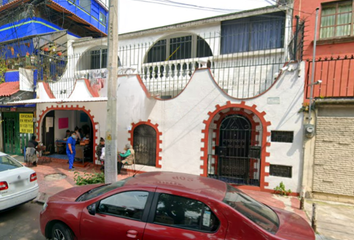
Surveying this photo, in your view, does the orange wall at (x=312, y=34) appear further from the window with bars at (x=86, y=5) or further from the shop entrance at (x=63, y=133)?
the window with bars at (x=86, y=5)

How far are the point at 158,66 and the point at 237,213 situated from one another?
21.6 ft

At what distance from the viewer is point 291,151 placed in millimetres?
5516

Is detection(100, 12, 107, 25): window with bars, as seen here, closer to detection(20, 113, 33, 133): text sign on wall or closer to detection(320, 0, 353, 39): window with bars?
detection(20, 113, 33, 133): text sign on wall

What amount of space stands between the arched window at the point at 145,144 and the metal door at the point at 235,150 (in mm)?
2542

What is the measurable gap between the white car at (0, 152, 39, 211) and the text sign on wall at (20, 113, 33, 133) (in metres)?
5.40

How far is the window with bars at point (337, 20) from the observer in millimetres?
7172

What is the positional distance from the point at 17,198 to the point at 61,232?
2.04 meters

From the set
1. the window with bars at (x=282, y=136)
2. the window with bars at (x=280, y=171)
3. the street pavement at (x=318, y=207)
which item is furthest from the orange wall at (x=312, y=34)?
the street pavement at (x=318, y=207)

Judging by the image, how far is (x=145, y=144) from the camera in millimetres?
7285

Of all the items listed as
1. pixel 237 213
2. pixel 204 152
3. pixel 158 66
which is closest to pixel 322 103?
pixel 204 152

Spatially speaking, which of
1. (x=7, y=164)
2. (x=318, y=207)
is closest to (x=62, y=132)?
(x=7, y=164)

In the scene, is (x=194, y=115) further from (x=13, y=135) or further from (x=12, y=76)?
(x=12, y=76)

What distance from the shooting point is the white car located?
12.6 feet

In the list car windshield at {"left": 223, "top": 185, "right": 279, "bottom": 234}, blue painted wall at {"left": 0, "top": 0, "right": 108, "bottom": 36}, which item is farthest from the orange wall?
blue painted wall at {"left": 0, "top": 0, "right": 108, "bottom": 36}
